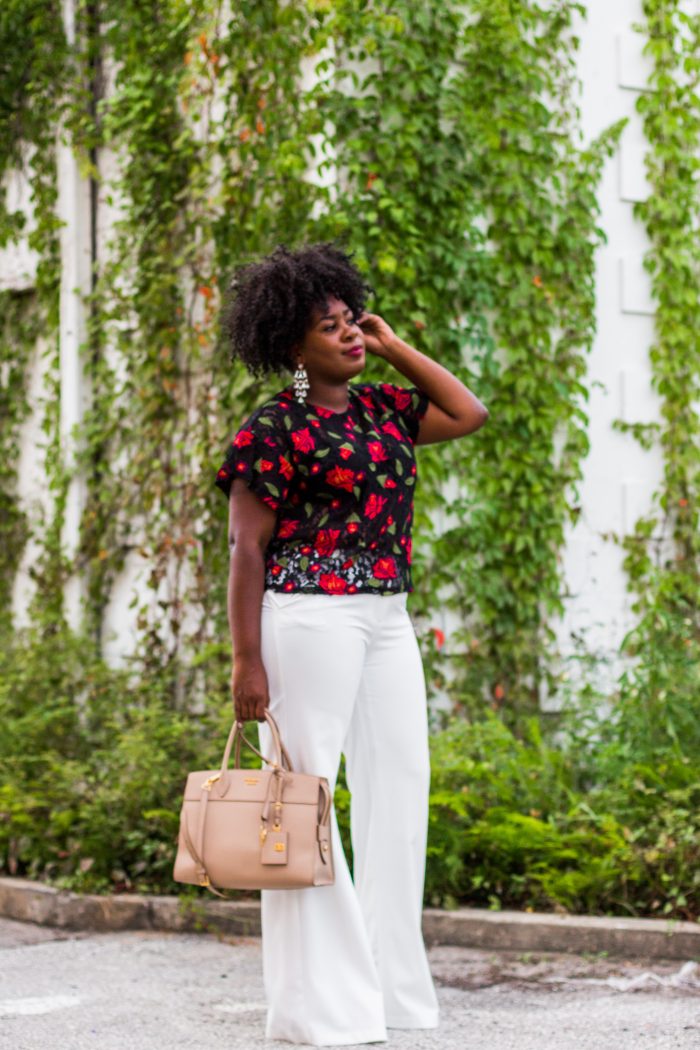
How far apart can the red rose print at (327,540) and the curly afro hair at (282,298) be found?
503mm

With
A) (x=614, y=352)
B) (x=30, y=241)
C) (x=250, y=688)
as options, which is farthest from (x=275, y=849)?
(x=30, y=241)

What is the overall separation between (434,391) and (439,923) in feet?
6.58

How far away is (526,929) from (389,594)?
1653 millimetres

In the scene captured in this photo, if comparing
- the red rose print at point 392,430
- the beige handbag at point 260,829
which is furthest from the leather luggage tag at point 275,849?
the red rose print at point 392,430

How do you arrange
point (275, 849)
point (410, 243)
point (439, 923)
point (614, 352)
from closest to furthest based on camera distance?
point (275, 849), point (439, 923), point (410, 243), point (614, 352)

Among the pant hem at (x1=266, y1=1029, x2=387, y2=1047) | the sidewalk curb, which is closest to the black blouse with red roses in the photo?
the pant hem at (x1=266, y1=1029, x2=387, y2=1047)

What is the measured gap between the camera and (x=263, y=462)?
13.2 feet

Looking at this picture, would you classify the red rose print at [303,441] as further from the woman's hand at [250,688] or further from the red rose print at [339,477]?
the woman's hand at [250,688]

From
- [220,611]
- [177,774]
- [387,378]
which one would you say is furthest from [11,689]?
[387,378]

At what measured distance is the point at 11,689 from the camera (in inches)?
→ 308

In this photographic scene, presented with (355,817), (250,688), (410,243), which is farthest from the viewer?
(410,243)

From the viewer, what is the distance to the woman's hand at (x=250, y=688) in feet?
13.1

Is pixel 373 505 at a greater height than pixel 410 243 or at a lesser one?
lesser

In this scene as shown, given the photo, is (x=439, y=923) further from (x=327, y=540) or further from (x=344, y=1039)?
(x=327, y=540)
